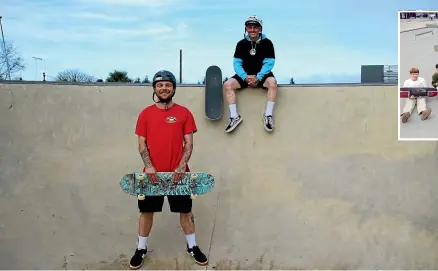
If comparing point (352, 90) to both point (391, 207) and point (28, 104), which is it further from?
point (28, 104)

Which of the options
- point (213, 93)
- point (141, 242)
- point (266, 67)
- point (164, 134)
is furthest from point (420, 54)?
point (141, 242)

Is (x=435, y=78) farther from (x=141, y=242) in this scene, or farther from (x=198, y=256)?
(x=141, y=242)

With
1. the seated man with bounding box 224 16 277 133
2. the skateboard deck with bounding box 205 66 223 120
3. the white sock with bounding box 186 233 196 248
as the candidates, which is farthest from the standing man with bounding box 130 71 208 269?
the seated man with bounding box 224 16 277 133

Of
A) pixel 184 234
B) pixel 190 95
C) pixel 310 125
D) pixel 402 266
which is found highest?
pixel 190 95

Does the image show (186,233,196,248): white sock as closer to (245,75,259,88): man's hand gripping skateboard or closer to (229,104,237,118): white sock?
(229,104,237,118): white sock

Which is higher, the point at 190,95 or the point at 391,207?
the point at 190,95

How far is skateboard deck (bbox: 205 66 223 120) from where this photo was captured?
538 cm

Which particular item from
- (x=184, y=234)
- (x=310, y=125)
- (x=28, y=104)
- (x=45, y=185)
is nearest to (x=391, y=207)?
(x=310, y=125)

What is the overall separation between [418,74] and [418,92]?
206 mm

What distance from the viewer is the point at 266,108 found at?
17.6 feet

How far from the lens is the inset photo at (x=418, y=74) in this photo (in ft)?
18.4

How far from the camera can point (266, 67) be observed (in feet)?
17.4

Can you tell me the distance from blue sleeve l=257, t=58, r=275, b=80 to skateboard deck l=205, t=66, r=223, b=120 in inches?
16.9

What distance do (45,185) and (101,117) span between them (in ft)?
3.01
